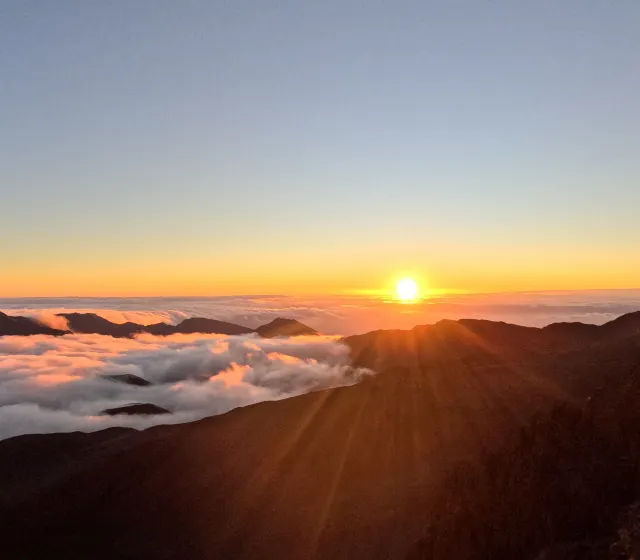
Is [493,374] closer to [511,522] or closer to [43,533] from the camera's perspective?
[511,522]

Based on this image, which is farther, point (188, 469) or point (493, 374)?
point (493, 374)

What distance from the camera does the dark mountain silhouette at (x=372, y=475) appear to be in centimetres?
5153

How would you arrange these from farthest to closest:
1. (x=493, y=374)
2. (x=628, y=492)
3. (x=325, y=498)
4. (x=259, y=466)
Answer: (x=493, y=374)
(x=259, y=466)
(x=325, y=498)
(x=628, y=492)

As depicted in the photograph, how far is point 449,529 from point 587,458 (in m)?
15.4

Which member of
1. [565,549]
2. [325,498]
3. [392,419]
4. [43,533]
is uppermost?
[565,549]

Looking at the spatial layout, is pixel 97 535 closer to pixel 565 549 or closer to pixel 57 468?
pixel 57 468

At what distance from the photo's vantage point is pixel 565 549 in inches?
1535

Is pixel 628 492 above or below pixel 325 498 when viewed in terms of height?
above

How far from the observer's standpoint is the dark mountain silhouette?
5153cm

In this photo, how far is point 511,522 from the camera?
1982 inches

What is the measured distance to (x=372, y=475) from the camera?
91188 millimetres

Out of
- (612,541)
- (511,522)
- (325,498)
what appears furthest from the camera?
(325,498)

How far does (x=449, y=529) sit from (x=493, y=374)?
67.0m

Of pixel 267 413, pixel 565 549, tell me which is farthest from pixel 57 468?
pixel 565 549
